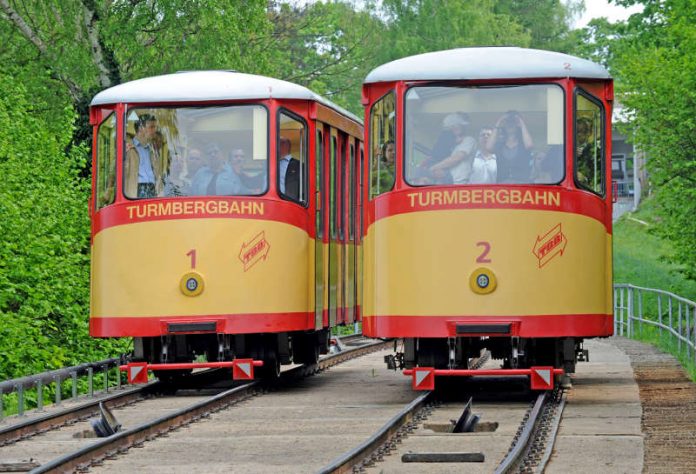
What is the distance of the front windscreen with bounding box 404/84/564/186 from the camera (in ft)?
50.4

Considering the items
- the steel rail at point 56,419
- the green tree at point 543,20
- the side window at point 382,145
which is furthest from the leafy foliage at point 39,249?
the green tree at point 543,20

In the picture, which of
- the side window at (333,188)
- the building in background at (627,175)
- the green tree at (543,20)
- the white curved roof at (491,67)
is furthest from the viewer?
the green tree at (543,20)

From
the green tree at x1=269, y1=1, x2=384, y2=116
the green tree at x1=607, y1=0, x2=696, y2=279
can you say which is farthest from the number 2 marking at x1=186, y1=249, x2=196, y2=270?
the green tree at x1=269, y1=1, x2=384, y2=116

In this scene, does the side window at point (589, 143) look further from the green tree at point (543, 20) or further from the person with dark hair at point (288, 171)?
the green tree at point (543, 20)

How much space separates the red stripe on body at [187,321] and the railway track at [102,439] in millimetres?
655

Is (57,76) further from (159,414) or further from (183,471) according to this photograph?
(183,471)

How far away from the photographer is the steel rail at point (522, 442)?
10.4 m

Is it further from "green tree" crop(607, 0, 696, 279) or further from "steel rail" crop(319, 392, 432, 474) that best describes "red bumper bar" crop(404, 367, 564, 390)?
"green tree" crop(607, 0, 696, 279)

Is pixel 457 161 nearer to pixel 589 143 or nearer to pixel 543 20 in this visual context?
pixel 589 143

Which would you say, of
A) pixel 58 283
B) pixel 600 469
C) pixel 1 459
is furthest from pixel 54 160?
pixel 600 469

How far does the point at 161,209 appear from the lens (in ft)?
55.5

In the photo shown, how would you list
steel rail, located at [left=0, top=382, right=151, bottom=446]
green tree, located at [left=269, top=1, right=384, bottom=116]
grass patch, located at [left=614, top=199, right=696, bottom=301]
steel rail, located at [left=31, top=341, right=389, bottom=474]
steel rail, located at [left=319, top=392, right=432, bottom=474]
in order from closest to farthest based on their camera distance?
1. steel rail, located at [left=319, top=392, right=432, bottom=474]
2. steel rail, located at [left=31, top=341, right=389, bottom=474]
3. steel rail, located at [left=0, top=382, right=151, bottom=446]
4. grass patch, located at [left=614, top=199, right=696, bottom=301]
5. green tree, located at [left=269, top=1, right=384, bottom=116]

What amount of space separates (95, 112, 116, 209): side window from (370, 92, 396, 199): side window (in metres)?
2.87

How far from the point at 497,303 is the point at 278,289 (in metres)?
2.84
